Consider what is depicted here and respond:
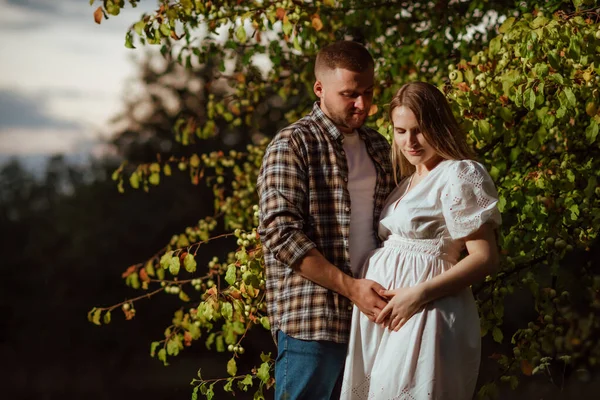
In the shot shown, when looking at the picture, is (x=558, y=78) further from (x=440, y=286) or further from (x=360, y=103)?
(x=440, y=286)

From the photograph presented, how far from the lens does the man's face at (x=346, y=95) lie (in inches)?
102

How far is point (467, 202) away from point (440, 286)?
10.2 inches

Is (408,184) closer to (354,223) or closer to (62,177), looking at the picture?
(354,223)

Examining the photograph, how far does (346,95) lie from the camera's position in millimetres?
2613

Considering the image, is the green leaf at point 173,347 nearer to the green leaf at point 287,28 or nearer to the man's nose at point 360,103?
the green leaf at point 287,28

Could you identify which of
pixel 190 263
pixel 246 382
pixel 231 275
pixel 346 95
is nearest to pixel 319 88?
pixel 346 95

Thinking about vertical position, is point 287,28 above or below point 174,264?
above

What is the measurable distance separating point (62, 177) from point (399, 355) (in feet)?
28.7

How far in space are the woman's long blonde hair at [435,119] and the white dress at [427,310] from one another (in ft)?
0.19

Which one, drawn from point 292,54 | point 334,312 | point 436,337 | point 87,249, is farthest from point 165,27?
point 87,249

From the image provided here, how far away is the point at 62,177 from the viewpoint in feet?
34.2

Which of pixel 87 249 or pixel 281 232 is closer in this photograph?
pixel 281 232

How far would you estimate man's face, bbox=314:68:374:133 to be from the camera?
2.59 m

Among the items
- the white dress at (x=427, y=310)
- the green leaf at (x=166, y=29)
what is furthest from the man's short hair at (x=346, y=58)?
the green leaf at (x=166, y=29)
